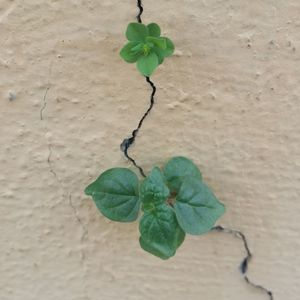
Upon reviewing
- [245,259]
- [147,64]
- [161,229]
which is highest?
[147,64]

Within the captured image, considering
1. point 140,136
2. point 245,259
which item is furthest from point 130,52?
point 245,259

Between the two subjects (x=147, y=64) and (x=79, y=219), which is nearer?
(x=147, y=64)

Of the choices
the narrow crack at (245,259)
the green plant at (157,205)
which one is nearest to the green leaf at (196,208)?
the green plant at (157,205)

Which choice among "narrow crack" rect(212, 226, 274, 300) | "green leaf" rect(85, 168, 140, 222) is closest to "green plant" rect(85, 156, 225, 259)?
"green leaf" rect(85, 168, 140, 222)

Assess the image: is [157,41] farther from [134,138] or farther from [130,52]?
[134,138]

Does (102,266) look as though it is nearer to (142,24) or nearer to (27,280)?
(27,280)

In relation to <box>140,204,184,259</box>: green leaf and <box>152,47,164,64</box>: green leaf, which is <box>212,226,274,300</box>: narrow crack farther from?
<box>152,47,164,64</box>: green leaf

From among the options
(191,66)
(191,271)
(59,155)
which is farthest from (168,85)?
(191,271)
